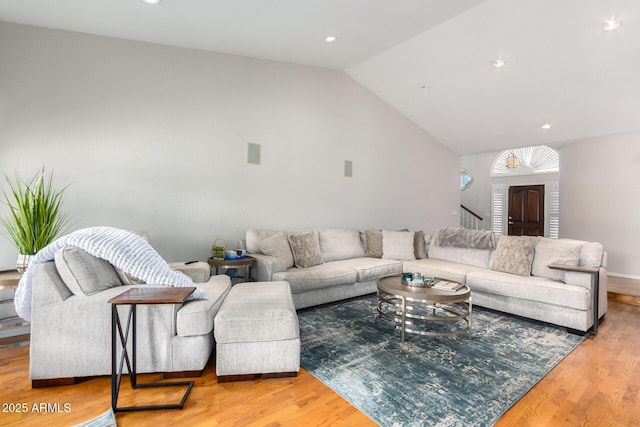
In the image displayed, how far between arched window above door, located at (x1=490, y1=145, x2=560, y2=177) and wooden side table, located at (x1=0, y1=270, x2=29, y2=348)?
9067mm

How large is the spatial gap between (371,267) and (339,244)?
2.22 feet

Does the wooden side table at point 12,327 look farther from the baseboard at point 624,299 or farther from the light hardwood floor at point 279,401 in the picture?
the baseboard at point 624,299

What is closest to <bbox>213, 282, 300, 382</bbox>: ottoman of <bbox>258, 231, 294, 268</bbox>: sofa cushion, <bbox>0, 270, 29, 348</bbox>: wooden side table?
<bbox>258, 231, 294, 268</bbox>: sofa cushion

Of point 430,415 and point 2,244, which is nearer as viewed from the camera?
point 430,415

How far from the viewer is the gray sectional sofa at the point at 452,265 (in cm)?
319

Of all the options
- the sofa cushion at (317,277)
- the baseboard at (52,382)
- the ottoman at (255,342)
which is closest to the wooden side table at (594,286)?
the sofa cushion at (317,277)

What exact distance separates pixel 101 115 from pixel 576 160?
7.68 metres

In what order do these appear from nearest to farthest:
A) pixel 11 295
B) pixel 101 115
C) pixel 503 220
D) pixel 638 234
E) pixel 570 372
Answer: pixel 570 372 → pixel 11 295 → pixel 101 115 → pixel 638 234 → pixel 503 220

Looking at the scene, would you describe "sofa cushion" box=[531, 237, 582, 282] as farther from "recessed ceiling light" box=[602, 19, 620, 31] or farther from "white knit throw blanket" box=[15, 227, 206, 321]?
"white knit throw blanket" box=[15, 227, 206, 321]

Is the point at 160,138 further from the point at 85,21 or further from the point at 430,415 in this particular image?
the point at 430,415

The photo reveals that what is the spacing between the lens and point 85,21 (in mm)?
3088

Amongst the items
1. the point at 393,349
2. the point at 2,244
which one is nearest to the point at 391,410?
the point at 393,349

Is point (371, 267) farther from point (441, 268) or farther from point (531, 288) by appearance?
point (531, 288)

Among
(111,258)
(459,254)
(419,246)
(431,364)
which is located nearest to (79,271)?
(111,258)
